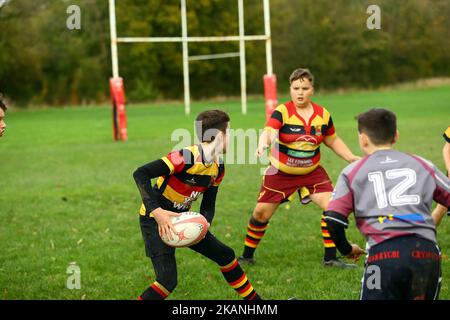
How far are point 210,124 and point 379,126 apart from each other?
4.33 feet

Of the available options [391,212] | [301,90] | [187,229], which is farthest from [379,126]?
[301,90]

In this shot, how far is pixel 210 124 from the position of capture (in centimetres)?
450

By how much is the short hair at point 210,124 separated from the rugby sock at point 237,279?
95cm

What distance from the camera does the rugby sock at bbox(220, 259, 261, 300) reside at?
15.6 ft

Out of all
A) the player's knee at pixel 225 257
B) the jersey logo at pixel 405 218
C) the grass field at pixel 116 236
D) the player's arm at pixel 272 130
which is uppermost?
the player's arm at pixel 272 130

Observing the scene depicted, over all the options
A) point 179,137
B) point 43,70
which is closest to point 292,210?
point 179,137

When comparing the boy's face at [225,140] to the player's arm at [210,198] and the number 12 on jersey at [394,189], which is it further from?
the number 12 on jersey at [394,189]

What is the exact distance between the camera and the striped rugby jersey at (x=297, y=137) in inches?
242

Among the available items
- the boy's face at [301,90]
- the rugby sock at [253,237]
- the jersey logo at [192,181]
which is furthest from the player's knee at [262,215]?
the jersey logo at [192,181]

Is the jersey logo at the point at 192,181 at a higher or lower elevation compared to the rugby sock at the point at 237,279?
higher

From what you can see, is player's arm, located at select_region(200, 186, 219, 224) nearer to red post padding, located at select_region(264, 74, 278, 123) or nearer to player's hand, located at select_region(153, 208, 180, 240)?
player's hand, located at select_region(153, 208, 180, 240)

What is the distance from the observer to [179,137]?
68.5 feet

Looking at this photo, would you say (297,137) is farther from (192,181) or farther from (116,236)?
(116,236)
